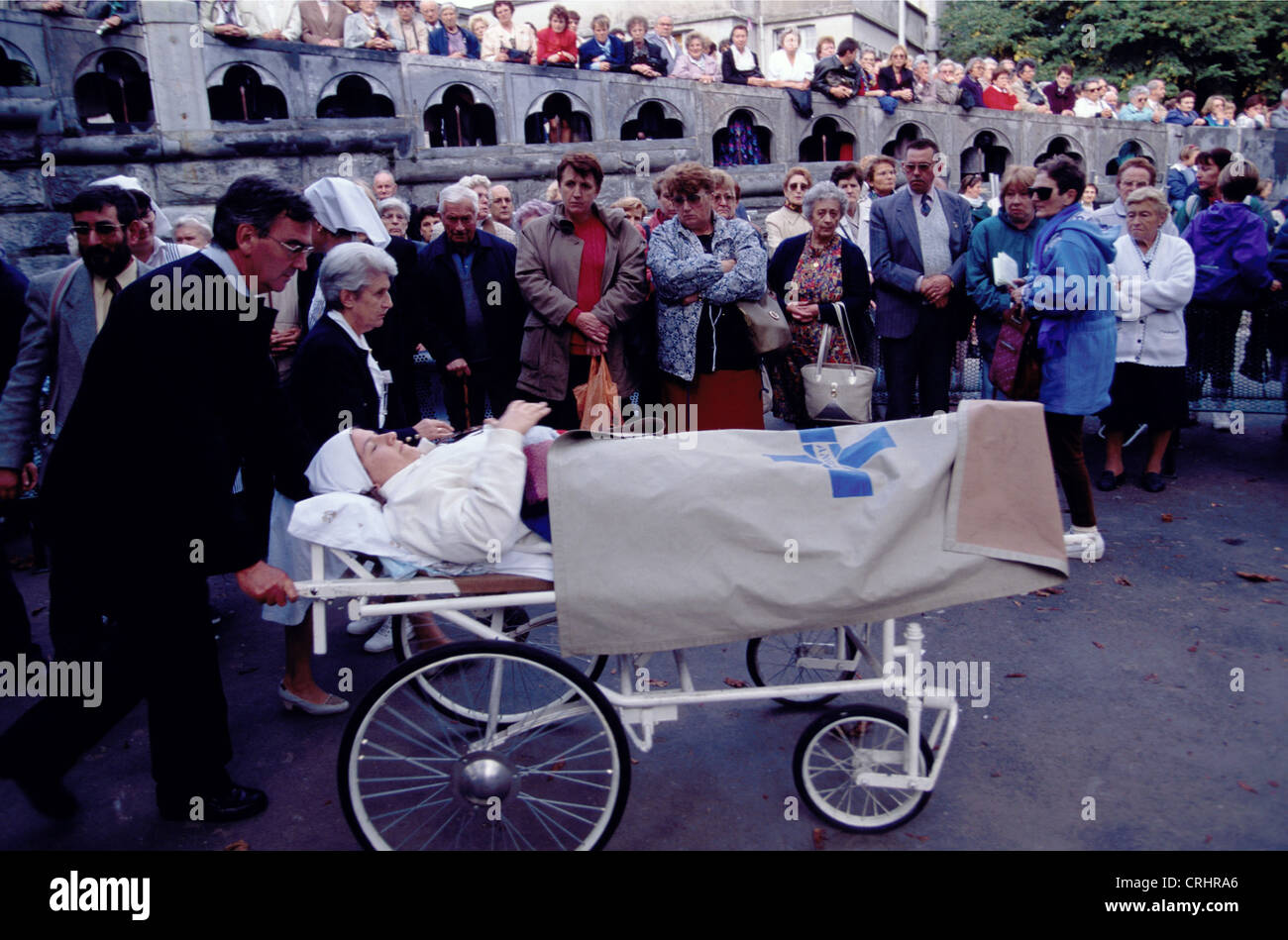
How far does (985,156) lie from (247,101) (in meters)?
13.2

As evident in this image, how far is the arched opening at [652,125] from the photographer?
15141 mm

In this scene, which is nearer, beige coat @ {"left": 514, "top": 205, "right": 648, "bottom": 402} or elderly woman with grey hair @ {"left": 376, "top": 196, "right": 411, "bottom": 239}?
beige coat @ {"left": 514, "top": 205, "right": 648, "bottom": 402}

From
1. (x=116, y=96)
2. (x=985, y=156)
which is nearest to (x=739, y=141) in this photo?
(x=985, y=156)

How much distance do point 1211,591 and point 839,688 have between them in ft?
10.2

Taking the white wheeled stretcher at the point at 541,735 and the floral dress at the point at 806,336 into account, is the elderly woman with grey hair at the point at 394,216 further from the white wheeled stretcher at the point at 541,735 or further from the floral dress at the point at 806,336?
the white wheeled stretcher at the point at 541,735

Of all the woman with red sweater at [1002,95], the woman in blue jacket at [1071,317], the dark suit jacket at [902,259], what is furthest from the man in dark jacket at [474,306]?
the woman with red sweater at [1002,95]

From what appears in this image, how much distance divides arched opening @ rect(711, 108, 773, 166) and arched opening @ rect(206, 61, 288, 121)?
624cm

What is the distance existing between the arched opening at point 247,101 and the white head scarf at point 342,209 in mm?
8081

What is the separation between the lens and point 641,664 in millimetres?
3350

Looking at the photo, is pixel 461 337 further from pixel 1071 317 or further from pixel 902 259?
pixel 1071 317

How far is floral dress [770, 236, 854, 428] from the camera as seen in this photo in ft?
21.9

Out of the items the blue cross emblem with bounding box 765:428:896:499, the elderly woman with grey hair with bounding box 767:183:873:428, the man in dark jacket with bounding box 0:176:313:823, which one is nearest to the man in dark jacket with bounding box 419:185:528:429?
the elderly woman with grey hair with bounding box 767:183:873:428

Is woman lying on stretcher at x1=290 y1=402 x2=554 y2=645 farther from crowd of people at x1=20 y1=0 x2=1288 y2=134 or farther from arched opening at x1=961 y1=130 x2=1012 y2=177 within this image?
arched opening at x1=961 y1=130 x2=1012 y2=177

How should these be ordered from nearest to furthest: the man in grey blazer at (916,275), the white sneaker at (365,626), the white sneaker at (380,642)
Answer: the white sneaker at (380,642) → the white sneaker at (365,626) → the man in grey blazer at (916,275)
